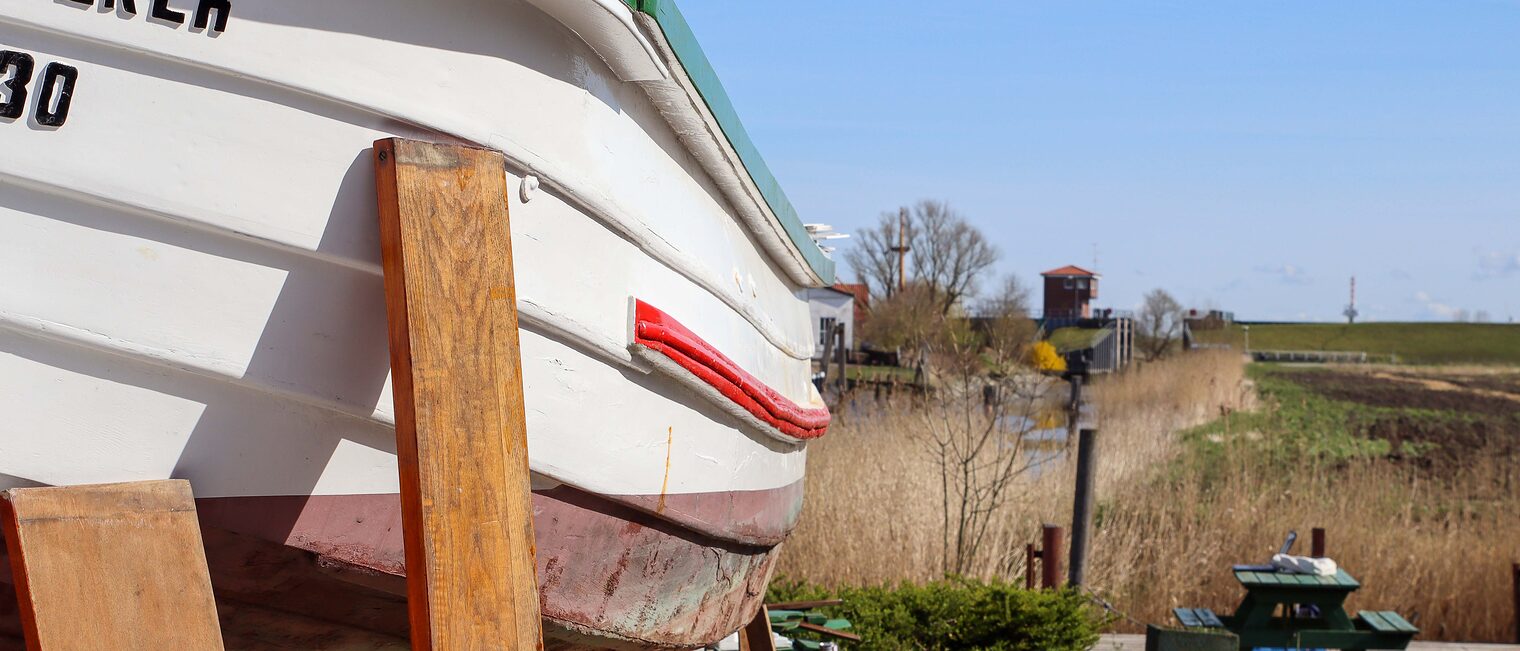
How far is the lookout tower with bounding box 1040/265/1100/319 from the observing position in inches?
3282

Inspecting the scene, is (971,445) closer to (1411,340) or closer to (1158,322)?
(1158,322)

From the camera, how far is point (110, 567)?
5.70 ft

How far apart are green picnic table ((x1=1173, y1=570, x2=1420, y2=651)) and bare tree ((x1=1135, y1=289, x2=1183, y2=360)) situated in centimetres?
3880

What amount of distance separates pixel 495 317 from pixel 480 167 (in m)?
0.25

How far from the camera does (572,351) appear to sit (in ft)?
6.97

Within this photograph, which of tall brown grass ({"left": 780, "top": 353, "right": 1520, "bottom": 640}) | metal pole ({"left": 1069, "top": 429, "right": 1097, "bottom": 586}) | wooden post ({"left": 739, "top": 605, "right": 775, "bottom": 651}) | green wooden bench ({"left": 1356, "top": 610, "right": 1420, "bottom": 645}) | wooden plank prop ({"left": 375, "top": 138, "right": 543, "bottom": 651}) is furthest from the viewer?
tall brown grass ({"left": 780, "top": 353, "right": 1520, "bottom": 640})

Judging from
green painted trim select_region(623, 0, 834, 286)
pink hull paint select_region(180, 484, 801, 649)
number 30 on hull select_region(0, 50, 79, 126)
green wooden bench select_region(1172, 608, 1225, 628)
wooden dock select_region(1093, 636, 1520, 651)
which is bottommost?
wooden dock select_region(1093, 636, 1520, 651)

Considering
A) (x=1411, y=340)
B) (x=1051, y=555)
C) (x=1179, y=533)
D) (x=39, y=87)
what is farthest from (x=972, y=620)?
(x=1411, y=340)

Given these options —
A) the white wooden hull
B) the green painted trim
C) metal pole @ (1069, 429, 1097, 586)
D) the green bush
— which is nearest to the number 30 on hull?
the white wooden hull

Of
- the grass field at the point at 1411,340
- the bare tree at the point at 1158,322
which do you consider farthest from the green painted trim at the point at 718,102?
the grass field at the point at 1411,340

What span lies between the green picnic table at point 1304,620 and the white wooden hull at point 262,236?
5.14 m

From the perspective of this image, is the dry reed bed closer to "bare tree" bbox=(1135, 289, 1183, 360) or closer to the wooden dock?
the wooden dock

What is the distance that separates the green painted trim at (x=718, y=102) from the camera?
2.20m

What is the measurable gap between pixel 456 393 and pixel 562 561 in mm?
549
